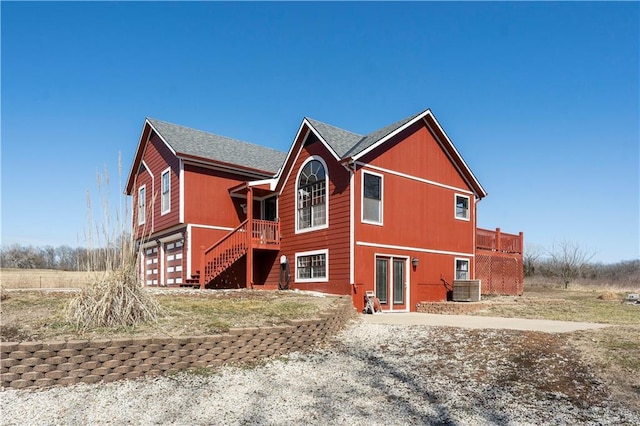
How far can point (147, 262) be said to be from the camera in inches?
867

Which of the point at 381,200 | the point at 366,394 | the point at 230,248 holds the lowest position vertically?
the point at 366,394

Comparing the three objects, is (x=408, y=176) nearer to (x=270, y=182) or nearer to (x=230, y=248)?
(x=270, y=182)

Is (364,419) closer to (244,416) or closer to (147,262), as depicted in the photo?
(244,416)

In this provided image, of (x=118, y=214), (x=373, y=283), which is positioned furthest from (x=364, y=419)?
(x=373, y=283)

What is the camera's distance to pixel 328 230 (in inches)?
595

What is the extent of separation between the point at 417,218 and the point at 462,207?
3.02m

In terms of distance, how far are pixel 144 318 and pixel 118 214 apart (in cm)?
178

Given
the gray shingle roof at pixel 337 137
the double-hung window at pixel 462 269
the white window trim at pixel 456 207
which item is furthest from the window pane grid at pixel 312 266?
the white window trim at pixel 456 207

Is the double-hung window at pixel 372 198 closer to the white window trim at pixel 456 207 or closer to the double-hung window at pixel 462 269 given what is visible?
the white window trim at pixel 456 207

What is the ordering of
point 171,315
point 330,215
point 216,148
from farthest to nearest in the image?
point 216,148
point 330,215
point 171,315

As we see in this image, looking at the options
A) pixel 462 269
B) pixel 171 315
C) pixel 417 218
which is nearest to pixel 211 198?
pixel 417 218

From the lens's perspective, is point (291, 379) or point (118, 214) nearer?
point (291, 379)

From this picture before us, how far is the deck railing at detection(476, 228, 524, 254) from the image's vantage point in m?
19.4

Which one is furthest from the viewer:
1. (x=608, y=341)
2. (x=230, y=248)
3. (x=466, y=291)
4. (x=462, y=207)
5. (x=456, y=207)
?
(x=462, y=207)
